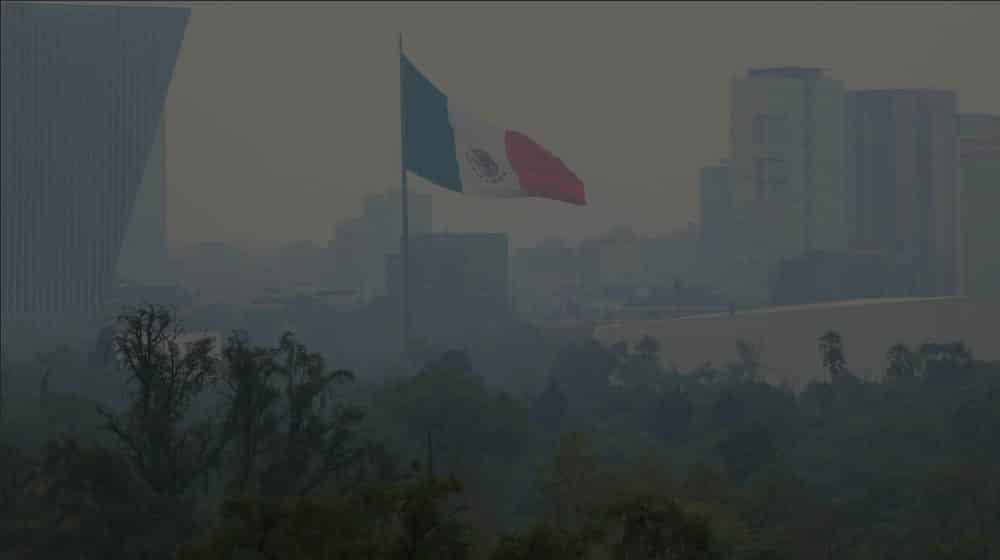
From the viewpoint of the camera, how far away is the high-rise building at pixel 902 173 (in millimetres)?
113812

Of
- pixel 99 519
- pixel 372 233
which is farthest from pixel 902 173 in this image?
pixel 99 519

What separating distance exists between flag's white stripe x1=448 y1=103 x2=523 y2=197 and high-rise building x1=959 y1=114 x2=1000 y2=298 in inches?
806

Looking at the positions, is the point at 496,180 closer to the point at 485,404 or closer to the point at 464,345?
the point at 485,404

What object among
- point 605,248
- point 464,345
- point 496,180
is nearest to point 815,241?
point 605,248

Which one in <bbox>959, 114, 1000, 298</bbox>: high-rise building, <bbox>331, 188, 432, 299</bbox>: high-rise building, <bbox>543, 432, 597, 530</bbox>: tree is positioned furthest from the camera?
<bbox>331, 188, 432, 299</bbox>: high-rise building

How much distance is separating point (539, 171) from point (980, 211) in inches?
948

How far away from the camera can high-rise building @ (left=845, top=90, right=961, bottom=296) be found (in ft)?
373

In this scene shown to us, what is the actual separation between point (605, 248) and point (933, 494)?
133180mm

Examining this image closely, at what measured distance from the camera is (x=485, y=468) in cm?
3422

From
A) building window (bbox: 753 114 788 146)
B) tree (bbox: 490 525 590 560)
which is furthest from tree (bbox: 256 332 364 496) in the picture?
building window (bbox: 753 114 788 146)

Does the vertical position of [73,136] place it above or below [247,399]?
above

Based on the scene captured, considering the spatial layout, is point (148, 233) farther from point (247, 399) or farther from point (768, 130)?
point (247, 399)

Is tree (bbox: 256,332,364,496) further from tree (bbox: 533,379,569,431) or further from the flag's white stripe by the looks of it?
the flag's white stripe

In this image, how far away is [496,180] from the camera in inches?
2067
